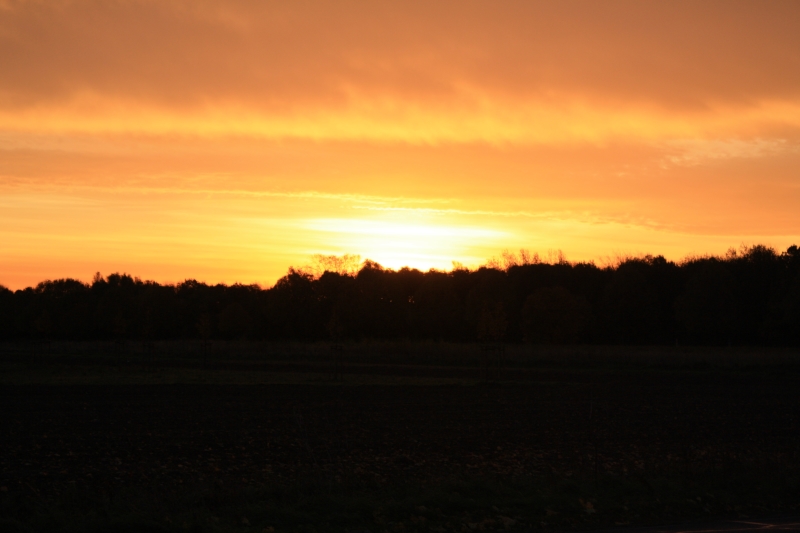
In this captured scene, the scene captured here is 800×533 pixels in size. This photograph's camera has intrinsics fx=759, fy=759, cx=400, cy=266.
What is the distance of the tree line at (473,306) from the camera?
84.1 m

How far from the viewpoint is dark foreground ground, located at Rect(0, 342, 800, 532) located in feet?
34.4

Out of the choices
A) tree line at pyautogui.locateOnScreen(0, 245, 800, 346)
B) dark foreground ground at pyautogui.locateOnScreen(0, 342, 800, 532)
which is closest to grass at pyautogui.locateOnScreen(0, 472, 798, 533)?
dark foreground ground at pyautogui.locateOnScreen(0, 342, 800, 532)

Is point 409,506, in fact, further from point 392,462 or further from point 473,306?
point 473,306

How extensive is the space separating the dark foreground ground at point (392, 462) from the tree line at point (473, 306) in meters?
51.5

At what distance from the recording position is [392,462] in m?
15.3

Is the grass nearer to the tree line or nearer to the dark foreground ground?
the dark foreground ground

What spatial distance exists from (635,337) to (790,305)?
19.7m

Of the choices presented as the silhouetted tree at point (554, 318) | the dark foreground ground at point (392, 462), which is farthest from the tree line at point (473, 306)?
the dark foreground ground at point (392, 462)

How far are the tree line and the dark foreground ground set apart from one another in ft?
169

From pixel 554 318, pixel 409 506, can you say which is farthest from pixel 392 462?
pixel 554 318

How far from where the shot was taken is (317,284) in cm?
11219

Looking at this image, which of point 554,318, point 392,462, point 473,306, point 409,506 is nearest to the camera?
point 409,506

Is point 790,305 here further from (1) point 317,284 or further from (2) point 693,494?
(2) point 693,494

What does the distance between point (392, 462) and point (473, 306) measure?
82.1 m
